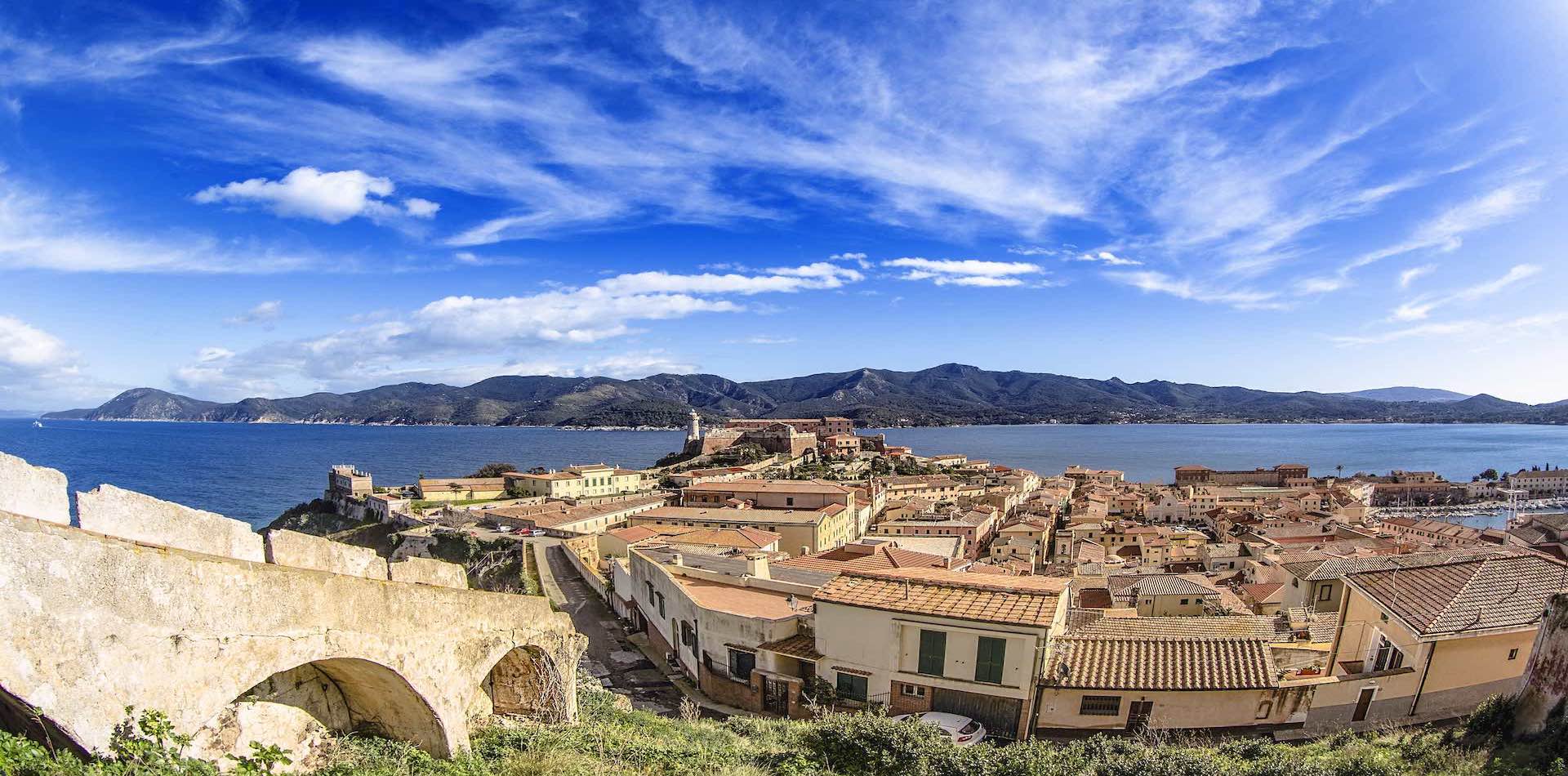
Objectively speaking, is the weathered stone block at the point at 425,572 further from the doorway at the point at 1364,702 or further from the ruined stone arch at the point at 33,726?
the doorway at the point at 1364,702

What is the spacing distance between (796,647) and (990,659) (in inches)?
175

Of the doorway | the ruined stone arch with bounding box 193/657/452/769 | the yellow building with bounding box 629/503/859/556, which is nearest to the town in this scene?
the doorway

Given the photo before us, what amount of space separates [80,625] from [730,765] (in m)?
6.86

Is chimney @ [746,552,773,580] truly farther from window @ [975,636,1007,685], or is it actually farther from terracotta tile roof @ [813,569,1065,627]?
window @ [975,636,1007,685]

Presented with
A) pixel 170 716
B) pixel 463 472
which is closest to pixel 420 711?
pixel 170 716

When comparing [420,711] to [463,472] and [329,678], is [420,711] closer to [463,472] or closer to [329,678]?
[329,678]

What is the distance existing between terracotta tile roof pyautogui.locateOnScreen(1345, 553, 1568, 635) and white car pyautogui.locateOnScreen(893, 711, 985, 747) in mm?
7505

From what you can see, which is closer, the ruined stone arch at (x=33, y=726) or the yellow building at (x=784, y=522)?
the ruined stone arch at (x=33, y=726)

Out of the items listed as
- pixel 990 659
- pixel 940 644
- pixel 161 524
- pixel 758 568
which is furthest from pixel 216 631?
pixel 758 568

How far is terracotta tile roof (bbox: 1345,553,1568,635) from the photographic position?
11758 mm

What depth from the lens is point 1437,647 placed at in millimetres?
11859

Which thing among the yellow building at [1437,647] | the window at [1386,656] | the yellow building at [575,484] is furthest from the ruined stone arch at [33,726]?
the yellow building at [575,484]

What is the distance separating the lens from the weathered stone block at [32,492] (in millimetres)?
5703

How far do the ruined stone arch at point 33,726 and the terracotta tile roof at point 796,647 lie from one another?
1169cm
